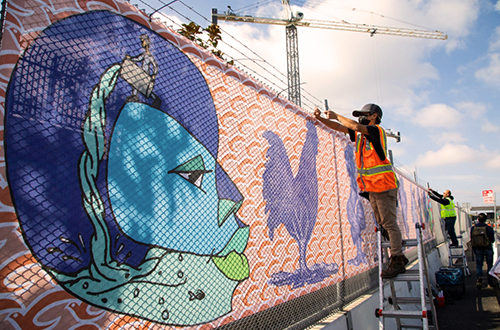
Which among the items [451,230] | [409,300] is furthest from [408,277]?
[451,230]

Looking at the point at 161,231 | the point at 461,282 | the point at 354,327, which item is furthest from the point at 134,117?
the point at 461,282

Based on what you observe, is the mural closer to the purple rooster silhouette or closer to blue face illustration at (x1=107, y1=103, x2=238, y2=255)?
blue face illustration at (x1=107, y1=103, x2=238, y2=255)

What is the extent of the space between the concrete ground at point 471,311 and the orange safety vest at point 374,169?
344cm

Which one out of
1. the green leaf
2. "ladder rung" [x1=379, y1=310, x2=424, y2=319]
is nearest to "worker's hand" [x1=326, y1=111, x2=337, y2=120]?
the green leaf

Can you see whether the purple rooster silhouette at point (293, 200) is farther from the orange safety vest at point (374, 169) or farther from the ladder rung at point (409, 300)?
the ladder rung at point (409, 300)

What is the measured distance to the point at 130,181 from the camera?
6.47 ft

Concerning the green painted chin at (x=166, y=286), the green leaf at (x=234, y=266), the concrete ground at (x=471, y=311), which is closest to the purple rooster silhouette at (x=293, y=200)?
the green leaf at (x=234, y=266)

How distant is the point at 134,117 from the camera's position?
2.08 m

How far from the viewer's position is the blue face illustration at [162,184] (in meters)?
1.95

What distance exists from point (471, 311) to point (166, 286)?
25.3 ft

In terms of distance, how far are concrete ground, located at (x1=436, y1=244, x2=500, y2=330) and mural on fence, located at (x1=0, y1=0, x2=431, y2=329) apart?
498 centimetres

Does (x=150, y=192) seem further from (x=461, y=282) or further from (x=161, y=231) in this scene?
(x=461, y=282)

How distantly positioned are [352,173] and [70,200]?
14.9 feet

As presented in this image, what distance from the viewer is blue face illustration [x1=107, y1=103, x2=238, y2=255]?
6.41ft
